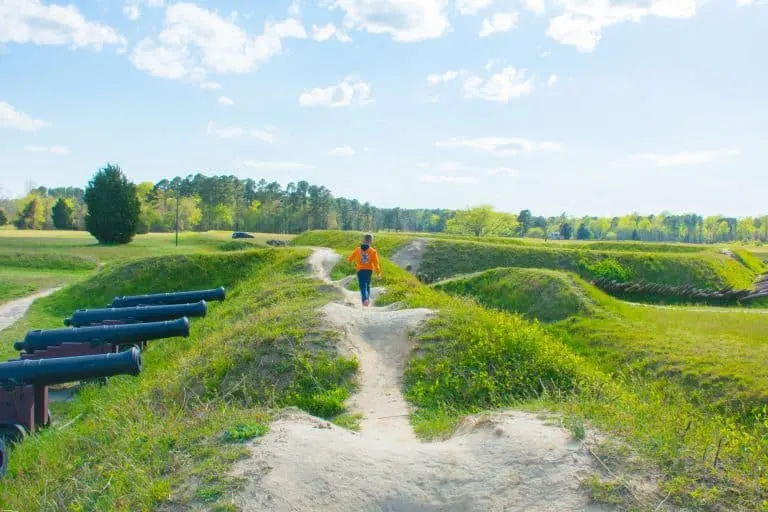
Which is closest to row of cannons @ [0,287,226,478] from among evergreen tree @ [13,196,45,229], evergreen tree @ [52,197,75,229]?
evergreen tree @ [52,197,75,229]

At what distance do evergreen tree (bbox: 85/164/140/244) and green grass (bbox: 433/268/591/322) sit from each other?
30.3 meters

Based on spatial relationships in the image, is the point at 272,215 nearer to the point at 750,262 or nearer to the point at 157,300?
the point at 750,262

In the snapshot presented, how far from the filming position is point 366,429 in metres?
7.19

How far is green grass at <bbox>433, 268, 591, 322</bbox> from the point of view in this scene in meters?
19.2

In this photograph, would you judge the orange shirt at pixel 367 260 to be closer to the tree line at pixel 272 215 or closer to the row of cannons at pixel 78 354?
the row of cannons at pixel 78 354

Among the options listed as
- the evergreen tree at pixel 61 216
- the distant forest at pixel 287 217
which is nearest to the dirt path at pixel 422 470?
the distant forest at pixel 287 217

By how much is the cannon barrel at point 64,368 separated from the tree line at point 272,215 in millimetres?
39294

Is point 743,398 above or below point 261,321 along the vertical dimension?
below

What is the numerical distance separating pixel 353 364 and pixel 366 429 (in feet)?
7.02

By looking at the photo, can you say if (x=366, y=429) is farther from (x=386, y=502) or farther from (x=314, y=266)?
(x=314, y=266)

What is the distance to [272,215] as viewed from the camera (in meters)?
88.1

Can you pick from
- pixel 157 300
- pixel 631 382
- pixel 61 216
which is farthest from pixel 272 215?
pixel 631 382

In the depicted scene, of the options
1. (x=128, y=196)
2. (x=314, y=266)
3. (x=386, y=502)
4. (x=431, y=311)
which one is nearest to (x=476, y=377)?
(x=431, y=311)

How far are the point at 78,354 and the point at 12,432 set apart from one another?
2.32m
